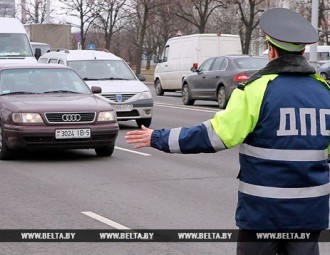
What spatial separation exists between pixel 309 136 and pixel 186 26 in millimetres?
73938

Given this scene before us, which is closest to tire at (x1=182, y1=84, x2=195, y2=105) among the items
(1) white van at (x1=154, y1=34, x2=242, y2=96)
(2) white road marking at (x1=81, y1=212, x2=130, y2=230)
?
(1) white van at (x1=154, y1=34, x2=242, y2=96)

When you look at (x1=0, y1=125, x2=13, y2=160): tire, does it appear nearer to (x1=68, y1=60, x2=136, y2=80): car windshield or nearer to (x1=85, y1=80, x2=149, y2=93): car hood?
(x1=85, y1=80, x2=149, y2=93): car hood

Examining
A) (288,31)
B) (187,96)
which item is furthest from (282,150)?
(187,96)

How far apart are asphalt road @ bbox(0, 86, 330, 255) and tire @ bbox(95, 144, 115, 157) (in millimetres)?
135

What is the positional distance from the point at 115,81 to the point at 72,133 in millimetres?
5961

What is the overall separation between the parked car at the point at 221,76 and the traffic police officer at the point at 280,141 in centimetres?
1758

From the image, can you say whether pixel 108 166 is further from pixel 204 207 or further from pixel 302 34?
pixel 302 34

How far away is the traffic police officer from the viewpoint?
341cm

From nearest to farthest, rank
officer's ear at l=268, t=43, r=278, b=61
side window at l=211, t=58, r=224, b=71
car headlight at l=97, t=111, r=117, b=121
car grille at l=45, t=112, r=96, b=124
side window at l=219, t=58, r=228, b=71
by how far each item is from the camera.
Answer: officer's ear at l=268, t=43, r=278, b=61 < car grille at l=45, t=112, r=96, b=124 < car headlight at l=97, t=111, r=117, b=121 < side window at l=219, t=58, r=228, b=71 < side window at l=211, t=58, r=224, b=71

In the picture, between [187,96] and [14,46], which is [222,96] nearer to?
[187,96]

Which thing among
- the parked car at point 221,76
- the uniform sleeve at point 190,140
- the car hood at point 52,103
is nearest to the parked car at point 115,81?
the parked car at point 221,76

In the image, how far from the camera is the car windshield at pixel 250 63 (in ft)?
72.8

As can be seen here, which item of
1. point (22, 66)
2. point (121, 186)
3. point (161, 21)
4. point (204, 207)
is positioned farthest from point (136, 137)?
point (161, 21)

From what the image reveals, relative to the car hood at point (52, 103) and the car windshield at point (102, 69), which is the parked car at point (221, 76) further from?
the car hood at point (52, 103)
